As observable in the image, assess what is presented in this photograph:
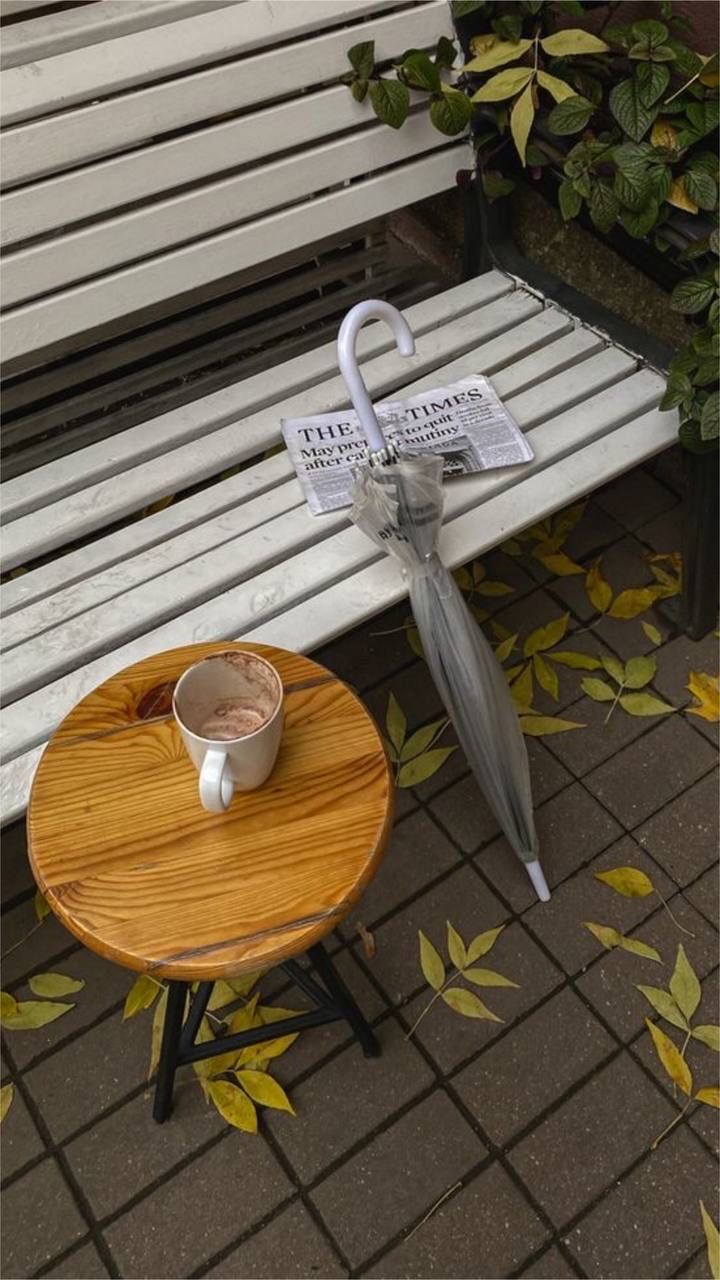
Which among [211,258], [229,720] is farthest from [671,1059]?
[211,258]

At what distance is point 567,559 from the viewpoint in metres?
2.54

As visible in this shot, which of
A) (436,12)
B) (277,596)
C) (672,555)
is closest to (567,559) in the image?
(672,555)

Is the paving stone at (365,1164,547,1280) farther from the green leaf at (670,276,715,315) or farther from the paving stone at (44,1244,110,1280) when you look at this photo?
the green leaf at (670,276,715,315)

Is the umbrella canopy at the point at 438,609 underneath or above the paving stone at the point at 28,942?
above

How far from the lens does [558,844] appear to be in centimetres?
205

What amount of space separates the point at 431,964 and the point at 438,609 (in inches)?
26.8

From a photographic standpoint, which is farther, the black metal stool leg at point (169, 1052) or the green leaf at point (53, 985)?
the green leaf at point (53, 985)

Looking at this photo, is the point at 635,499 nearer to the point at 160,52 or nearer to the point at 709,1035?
the point at 709,1035

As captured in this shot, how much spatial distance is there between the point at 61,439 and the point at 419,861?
44.4 inches

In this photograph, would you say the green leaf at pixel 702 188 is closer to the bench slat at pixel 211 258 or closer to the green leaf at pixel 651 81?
the green leaf at pixel 651 81

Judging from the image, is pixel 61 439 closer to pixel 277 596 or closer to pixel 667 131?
pixel 277 596

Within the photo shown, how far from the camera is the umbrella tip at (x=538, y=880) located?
1.95 m

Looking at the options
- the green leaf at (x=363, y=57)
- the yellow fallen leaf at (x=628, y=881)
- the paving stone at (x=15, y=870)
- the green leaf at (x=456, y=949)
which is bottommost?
the yellow fallen leaf at (x=628, y=881)

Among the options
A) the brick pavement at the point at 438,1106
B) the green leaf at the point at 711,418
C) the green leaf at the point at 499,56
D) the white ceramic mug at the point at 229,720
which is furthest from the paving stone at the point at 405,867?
the green leaf at the point at 499,56
